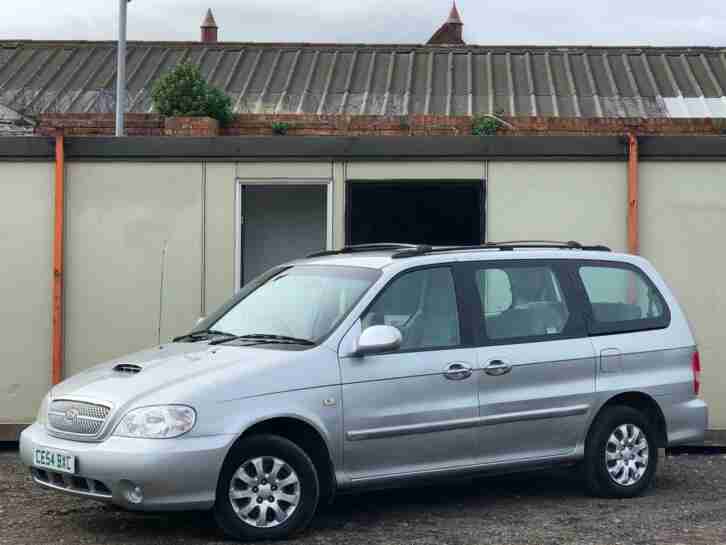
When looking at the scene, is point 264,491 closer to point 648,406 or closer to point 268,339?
point 268,339

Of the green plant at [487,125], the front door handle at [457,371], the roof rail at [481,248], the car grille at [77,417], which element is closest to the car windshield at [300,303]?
the roof rail at [481,248]

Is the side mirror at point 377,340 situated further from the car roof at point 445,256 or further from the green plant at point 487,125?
the green plant at point 487,125

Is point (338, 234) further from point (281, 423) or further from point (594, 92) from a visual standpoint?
point (594, 92)

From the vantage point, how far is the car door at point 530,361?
334 inches

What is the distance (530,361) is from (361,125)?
Answer: 34.5 feet

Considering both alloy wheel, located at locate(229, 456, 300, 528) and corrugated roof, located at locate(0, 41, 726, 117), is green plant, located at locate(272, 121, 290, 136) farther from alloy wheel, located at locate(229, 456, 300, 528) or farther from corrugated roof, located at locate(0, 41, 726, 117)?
alloy wheel, located at locate(229, 456, 300, 528)

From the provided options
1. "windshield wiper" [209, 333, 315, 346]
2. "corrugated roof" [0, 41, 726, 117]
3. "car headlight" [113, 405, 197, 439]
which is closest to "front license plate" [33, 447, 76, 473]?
"car headlight" [113, 405, 197, 439]

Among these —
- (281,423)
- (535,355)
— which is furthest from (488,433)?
(281,423)

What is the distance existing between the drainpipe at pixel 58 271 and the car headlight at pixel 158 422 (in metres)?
4.75

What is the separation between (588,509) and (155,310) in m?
4.94

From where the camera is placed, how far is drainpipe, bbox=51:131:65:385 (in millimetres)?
11898

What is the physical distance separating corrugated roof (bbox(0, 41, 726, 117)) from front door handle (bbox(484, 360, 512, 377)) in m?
17.8

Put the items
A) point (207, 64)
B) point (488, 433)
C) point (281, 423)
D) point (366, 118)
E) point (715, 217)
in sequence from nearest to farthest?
point (281, 423) → point (488, 433) → point (715, 217) → point (366, 118) → point (207, 64)

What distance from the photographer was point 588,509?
872cm
